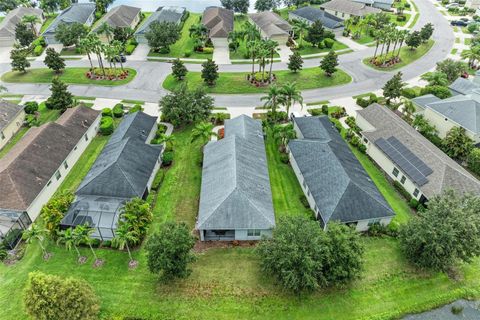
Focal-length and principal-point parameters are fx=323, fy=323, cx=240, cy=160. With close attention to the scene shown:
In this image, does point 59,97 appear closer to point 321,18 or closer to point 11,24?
A: point 11,24

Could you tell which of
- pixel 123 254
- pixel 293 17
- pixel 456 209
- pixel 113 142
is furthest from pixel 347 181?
pixel 293 17

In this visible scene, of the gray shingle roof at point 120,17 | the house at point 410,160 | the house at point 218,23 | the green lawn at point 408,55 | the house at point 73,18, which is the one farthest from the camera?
the gray shingle roof at point 120,17

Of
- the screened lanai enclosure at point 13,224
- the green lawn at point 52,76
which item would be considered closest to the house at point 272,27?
the green lawn at point 52,76

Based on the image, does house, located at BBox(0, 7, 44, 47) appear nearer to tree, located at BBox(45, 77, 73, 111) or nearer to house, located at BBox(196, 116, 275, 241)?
tree, located at BBox(45, 77, 73, 111)

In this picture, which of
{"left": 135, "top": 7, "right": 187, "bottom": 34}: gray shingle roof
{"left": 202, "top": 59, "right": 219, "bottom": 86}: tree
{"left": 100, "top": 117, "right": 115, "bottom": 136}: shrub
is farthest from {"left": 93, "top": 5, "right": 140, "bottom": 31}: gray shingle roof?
{"left": 100, "top": 117, "right": 115, "bottom": 136}: shrub

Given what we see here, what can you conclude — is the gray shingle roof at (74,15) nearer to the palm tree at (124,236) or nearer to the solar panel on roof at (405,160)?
the palm tree at (124,236)

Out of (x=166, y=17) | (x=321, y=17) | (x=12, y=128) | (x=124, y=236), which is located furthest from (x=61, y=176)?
(x=321, y=17)

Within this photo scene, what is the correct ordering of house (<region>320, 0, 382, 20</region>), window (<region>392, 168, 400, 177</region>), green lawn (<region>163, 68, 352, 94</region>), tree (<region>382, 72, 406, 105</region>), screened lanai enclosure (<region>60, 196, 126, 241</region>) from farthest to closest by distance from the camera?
house (<region>320, 0, 382, 20</region>)
green lawn (<region>163, 68, 352, 94</region>)
tree (<region>382, 72, 406, 105</region>)
window (<region>392, 168, 400, 177</region>)
screened lanai enclosure (<region>60, 196, 126, 241</region>)
